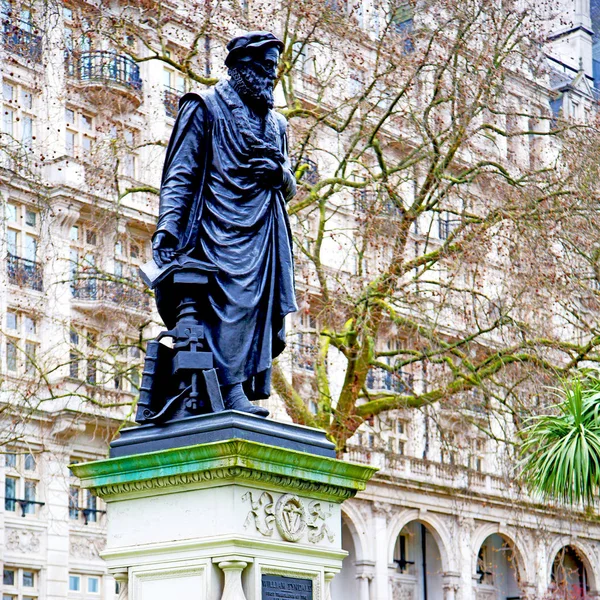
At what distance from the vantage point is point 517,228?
23.8m

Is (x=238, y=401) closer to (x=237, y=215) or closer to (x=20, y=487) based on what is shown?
(x=237, y=215)

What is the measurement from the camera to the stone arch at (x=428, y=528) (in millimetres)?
44875

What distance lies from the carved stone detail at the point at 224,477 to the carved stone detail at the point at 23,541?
27.0m

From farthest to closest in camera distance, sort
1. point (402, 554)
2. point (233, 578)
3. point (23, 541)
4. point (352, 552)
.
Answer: point (402, 554) < point (352, 552) < point (23, 541) < point (233, 578)

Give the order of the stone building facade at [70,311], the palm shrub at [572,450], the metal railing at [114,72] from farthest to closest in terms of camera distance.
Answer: the metal railing at [114,72], the stone building facade at [70,311], the palm shrub at [572,450]

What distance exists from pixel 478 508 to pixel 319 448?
40880 millimetres

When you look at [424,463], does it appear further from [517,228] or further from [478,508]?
[517,228]

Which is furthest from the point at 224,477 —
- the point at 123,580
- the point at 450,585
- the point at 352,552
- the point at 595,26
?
the point at 595,26

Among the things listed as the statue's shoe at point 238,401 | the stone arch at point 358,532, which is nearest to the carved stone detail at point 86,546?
the stone arch at point 358,532

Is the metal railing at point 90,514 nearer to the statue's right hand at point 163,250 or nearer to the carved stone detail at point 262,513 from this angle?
the statue's right hand at point 163,250

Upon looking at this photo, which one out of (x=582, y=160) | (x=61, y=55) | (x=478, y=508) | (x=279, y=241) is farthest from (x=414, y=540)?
(x=279, y=241)

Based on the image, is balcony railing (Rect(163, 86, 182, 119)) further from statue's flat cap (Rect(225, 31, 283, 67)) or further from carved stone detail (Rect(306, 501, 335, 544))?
carved stone detail (Rect(306, 501, 335, 544))

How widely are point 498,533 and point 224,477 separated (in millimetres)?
43900

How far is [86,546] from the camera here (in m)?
35.8
